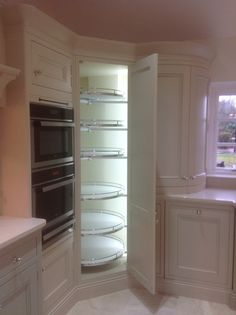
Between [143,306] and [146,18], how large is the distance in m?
2.46

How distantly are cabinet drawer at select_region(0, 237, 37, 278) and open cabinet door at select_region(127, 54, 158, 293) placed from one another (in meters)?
0.95

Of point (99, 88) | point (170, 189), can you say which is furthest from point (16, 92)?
point (170, 189)

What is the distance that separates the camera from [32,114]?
1952 mm

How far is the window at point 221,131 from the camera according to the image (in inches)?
123

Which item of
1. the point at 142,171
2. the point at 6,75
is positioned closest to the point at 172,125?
the point at 142,171

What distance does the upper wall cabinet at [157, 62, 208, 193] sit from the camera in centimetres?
265

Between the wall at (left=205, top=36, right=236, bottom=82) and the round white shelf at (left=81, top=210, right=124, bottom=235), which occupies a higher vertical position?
the wall at (left=205, top=36, right=236, bottom=82)

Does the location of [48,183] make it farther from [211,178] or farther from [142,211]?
[211,178]

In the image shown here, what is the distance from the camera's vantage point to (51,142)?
2.15 m

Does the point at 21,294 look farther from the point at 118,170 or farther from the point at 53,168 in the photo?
the point at 118,170

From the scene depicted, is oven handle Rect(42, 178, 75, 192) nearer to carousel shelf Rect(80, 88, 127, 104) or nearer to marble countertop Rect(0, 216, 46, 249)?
marble countertop Rect(0, 216, 46, 249)

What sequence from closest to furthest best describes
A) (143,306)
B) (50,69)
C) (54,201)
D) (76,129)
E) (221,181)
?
1. (50,69)
2. (54,201)
3. (76,129)
4. (143,306)
5. (221,181)

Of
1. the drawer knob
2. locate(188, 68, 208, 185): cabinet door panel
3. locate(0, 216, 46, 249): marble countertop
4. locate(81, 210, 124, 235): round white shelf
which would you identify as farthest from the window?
the drawer knob

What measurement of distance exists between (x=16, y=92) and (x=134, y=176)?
3.93 feet
